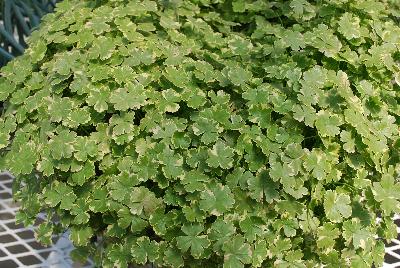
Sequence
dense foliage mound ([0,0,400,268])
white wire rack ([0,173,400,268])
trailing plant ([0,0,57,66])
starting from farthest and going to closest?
trailing plant ([0,0,57,66]) < white wire rack ([0,173,400,268]) < dense foliage mound ([0,0,400,268])

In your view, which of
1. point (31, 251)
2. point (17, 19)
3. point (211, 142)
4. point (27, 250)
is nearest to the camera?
point (211, 142)

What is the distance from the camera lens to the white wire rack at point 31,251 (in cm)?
172

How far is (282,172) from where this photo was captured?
128 cm

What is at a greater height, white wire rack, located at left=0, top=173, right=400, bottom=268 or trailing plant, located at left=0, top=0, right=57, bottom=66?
trailing plant, located at left=0, top=0, right=57, bottom=66

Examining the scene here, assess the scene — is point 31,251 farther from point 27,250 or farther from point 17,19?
point 17,19

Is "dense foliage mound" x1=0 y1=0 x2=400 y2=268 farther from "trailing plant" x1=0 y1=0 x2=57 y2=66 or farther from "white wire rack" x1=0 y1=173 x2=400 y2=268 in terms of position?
"trailing plant" x1=0 y1=0 x2=57 y2=66

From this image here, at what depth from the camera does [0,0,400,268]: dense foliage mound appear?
1303 millimetres

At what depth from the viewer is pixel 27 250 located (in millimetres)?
1926


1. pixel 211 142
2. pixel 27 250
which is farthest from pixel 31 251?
pixel 211 142

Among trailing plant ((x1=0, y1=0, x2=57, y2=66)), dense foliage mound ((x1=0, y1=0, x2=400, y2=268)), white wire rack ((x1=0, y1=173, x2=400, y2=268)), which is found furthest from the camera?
trailing plant ((x1=0, y1=0, x2=57, y2=66))

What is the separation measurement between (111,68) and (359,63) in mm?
525

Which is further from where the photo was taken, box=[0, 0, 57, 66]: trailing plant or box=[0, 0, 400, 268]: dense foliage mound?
box=[0, 0, 57, 66]: trailing plant

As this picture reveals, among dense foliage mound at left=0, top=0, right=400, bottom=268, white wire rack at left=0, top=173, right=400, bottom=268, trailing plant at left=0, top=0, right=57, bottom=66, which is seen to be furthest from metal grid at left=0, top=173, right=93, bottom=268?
trailing plant at left=0, top=0, right=57, bottom=66

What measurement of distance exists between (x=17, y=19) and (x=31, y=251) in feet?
2.65
